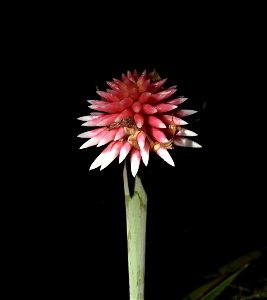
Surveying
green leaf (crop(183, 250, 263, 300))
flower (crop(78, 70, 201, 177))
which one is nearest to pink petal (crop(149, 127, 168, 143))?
flower (crop(78, 70, 201, 177))

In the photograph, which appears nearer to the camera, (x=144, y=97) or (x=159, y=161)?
(x=144, y=97)

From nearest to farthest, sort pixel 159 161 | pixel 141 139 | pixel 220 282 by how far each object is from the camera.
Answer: pixel 141 139
pixel 220 282
pixel 159 161

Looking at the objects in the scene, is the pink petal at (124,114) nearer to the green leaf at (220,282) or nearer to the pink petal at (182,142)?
the pink petal at (182,142)

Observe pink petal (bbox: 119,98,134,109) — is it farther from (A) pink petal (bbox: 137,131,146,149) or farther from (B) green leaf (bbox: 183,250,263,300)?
(B) green leaf (bbox: 183,250,263,300)

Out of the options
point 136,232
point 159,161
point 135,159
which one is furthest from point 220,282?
point 159,161

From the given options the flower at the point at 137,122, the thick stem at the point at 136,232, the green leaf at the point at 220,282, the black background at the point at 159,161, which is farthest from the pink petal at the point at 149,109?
the black background at the point at 159,161

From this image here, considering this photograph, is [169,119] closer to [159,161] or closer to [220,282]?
[220,282]

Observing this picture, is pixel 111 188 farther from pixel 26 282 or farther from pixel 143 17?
pixel 143 17
